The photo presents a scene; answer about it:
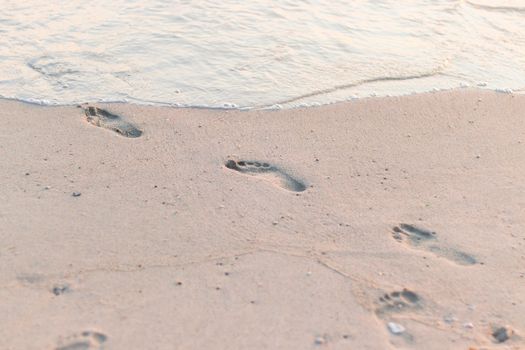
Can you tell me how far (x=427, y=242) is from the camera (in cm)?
360

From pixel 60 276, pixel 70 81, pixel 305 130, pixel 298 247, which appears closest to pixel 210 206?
pixel 298 247

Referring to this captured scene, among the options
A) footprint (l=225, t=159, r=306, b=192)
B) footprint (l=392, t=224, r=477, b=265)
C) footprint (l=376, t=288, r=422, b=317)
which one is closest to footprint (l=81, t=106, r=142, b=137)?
footprint (l=225, t=159, r=306, b=192)

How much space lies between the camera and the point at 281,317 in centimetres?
299

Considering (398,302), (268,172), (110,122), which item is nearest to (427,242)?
(398,302)

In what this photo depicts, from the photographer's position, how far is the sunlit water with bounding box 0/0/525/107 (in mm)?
5375

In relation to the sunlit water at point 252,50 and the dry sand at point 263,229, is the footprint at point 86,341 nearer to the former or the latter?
the dry sand at point 263,229

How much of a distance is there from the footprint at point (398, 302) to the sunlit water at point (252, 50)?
7.71 feet

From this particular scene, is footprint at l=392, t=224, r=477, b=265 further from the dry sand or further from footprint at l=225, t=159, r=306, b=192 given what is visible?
footprint at l=225, t=159, r=306, b=192

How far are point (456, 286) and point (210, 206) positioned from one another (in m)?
1.35

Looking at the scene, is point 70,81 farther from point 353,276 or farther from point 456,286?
point 456,286

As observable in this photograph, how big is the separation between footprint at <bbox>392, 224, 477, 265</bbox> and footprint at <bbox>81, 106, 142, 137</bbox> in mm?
1877

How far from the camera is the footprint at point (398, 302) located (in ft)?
10.1

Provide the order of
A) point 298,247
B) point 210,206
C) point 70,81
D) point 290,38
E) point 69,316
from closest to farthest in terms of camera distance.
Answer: point 69,316, point 298,247, point 210,206, point 70,81, point 290,38

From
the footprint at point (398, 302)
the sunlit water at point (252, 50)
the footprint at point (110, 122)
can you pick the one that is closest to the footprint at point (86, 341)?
the footprint at point (398, 302)
